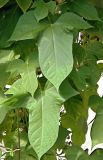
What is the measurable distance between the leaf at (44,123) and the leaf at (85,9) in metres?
0.16

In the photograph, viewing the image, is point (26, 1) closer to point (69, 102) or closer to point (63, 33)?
point (63, 33)

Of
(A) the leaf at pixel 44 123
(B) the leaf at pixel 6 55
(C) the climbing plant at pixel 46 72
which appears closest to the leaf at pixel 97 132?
(C) the climbing plant at pixel 46 72

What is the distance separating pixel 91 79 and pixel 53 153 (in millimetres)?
186

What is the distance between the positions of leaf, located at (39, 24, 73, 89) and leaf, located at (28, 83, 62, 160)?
6cm

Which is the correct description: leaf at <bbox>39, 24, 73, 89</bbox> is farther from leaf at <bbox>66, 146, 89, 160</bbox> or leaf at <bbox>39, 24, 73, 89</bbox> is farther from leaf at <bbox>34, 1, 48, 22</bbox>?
leaf at <bbox>66, 146, 89, 160</bbox>

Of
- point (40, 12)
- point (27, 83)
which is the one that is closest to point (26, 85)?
point (27, 83)

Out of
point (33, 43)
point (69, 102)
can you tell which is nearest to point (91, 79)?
point (69, 102)

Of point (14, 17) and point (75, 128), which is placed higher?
point (14, 17)

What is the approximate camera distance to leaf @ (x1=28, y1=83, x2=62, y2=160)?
0.60 meters

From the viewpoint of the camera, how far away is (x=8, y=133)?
2.77 ft

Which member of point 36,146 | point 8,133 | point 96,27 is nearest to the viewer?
point 36,146

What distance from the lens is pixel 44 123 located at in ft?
2.00

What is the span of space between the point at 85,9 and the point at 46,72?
0.57 ft

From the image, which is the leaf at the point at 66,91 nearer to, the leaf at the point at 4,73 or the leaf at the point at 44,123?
the leaf at the point at 44,123
